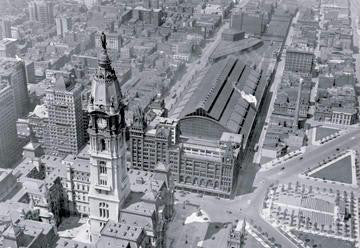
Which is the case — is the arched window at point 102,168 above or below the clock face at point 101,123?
below

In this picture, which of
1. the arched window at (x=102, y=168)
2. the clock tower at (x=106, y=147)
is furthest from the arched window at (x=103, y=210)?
the arched window at (x=102, y=168)

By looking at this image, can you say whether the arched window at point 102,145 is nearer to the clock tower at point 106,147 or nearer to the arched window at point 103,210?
the clock tower at point 106,147

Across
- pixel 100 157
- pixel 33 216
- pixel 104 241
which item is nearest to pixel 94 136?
pixel 100 157

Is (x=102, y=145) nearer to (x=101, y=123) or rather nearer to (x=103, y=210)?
(x=101, y=123)

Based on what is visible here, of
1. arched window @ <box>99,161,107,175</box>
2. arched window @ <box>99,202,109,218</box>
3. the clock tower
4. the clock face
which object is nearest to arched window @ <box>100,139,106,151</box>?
the clock tower

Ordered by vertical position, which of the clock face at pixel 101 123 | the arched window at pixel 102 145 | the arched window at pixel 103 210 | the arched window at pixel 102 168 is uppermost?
the clock face at pixel 101 123

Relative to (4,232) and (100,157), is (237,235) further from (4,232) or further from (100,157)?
(4,232)

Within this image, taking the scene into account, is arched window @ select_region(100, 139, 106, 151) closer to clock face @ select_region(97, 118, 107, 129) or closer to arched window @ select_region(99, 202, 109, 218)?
clock face @ select_region(97, 118, 107, 129)
